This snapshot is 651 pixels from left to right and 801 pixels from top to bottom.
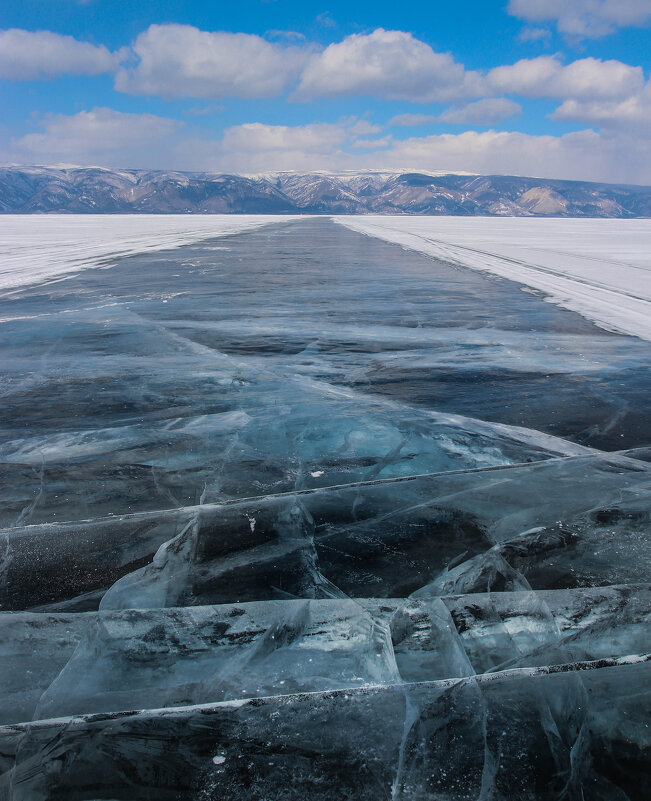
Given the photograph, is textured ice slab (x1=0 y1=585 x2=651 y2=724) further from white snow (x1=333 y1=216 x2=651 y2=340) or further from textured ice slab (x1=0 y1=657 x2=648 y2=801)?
white snow (x1=333 y1=216 x2=651 y2=340)

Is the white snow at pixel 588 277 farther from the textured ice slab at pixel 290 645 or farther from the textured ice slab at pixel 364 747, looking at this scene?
the textured ice slab at pixel 364 747

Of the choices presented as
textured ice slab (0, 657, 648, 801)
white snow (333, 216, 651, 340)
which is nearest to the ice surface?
textured ice slab (0, 657, 648, 801)

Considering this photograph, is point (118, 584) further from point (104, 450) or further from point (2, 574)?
point (104, 450)

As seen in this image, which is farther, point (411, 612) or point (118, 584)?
point (118, 584)

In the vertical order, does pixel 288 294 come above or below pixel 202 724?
above

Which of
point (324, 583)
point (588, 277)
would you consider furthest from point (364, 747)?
point (588, 277)

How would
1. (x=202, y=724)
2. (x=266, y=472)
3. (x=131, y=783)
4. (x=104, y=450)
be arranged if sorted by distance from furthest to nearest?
(x=104, y=450) → (x=266, y=472) → (x=202, y=724) → (x=131, y=783)

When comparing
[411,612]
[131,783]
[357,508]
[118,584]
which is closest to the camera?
[131,783]

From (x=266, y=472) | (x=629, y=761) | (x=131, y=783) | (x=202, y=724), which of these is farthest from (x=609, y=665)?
(x=266, y=472)

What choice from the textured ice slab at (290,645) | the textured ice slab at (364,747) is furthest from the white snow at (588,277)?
the textured ice slab at (364,747)

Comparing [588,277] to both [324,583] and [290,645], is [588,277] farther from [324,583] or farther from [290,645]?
[290,645]
